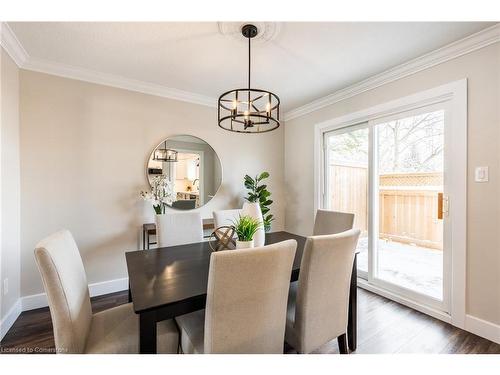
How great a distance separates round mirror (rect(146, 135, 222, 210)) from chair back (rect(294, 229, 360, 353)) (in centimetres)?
205

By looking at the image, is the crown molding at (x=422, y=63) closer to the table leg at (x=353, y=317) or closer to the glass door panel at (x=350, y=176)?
the glass door panel at (x=350, y=176)

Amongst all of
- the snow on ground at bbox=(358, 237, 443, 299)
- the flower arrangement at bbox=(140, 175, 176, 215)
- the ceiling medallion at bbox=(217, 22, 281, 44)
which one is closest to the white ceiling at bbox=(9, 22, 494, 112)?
the ceiling medallion at bbox=(217, 22, 281, 44)

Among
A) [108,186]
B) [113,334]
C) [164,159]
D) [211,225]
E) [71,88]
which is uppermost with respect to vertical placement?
[71,88]

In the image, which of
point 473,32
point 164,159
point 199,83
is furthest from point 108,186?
point 473,32

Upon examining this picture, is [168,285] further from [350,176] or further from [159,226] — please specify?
[350,176]

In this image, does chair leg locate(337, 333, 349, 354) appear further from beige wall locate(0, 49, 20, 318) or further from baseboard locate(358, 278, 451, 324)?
beige wall locate(0, 49, 20, 318)

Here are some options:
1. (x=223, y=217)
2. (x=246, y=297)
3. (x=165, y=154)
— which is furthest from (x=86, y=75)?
(x=246, y=297)

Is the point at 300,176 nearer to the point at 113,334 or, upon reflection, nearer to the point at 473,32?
the point at 473,32

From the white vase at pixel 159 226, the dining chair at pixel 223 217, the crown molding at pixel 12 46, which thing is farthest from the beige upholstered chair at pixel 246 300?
the crown molding at pixel 12 46

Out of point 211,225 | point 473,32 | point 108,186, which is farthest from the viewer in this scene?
point 211,225

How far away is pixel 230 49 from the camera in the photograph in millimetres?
2074

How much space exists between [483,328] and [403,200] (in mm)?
1183
